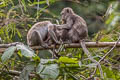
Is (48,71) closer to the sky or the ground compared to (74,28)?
closer to the sky

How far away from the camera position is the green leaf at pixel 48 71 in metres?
2.46

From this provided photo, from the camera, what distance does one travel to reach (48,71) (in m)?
2.48

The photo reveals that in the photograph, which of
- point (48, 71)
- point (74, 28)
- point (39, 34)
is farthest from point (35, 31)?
point (48, 71)

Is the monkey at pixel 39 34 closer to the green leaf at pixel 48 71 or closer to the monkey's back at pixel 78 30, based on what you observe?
the monkey's back at pixel 78 30

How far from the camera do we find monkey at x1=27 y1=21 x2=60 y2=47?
5.56m

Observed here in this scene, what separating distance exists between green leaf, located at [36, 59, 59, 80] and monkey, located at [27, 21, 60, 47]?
2.70 m

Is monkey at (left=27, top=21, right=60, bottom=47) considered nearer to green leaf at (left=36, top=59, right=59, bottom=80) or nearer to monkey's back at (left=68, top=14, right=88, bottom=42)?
monkey's back at (left=68, top=14, right=88, bottom=42)

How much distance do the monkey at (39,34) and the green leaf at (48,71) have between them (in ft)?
8.86

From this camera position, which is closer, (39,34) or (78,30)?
(39,34)

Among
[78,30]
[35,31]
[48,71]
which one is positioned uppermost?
[48,71]

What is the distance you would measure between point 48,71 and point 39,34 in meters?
3.32

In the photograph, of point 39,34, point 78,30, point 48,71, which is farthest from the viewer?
point 78,30

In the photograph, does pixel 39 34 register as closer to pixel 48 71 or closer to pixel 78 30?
pixel 78 30

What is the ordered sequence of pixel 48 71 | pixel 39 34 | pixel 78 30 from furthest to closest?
pixel 78 30
pixel 39 34
pixel 48 71
